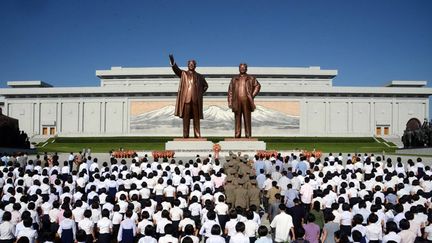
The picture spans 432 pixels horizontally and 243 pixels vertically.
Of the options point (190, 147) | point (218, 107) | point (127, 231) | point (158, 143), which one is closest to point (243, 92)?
point (190, 147)

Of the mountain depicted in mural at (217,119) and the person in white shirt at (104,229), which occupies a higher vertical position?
the mountain depicted in mural at (217,119)

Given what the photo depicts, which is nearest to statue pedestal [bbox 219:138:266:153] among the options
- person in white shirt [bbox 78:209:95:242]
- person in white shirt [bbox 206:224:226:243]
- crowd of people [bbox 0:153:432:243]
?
crowd of people [bbox 0:153:432:243]

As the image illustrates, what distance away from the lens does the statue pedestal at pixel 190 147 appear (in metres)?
21.0

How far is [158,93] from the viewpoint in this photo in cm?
5203

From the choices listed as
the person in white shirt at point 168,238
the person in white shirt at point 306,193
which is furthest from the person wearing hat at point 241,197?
the person in white shirt at point 168,238

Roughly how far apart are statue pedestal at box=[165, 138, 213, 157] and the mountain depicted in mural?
29.6m

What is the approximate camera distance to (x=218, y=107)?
169ft

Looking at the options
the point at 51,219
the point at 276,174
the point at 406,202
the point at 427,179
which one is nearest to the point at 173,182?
the point at 276,174

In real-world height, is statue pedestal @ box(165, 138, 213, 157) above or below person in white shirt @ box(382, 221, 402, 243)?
above

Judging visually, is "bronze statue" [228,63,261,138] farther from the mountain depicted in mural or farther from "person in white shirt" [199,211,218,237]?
the mountain depicted in mural

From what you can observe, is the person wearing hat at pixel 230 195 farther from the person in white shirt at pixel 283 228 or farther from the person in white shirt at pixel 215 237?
the person in white shirt at pixel 215 237

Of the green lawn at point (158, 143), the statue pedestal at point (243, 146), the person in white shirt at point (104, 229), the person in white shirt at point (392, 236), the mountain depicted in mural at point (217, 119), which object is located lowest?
the person in white shirt at point (104, 229)

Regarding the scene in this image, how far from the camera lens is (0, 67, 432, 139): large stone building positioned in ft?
170

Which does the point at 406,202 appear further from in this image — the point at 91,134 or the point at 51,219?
the point at 91,134
